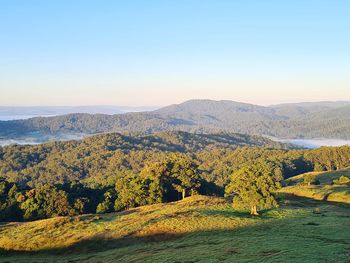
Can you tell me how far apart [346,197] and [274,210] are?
2829 cm

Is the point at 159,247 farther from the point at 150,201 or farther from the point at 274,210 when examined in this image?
the point at 150,201

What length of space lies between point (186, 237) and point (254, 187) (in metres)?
17.9

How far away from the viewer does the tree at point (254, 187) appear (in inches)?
2377

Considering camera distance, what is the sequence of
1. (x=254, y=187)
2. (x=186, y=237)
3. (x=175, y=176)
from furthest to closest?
(x=175, y=176) → (x=254, y=187) → (x=186, y=237)

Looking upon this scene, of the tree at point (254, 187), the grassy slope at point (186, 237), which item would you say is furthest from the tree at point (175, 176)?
the tree at point (254, 187)

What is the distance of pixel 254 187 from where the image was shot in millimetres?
60750

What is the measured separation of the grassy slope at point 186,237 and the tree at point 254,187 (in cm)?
215

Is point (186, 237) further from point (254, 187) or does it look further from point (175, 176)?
point (175, 176)

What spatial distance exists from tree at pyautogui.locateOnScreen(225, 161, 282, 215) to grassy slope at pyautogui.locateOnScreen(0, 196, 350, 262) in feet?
7.05

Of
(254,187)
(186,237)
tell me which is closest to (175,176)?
(254,187)

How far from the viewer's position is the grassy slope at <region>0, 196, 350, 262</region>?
36406 mm

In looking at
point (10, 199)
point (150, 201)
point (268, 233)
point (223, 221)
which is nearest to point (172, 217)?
point (223, 221)

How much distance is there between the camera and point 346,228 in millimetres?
47406

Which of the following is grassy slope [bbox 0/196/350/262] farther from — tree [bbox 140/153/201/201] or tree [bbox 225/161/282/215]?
tree [bbox 140/153/201/201]
